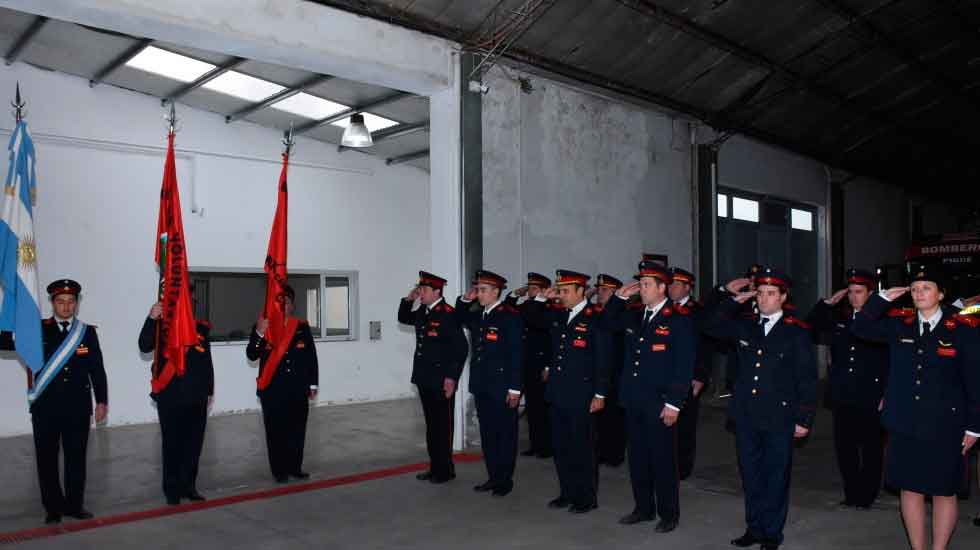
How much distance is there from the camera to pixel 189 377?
618 centimetres

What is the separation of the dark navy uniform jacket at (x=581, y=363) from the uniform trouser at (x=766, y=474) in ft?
3.50

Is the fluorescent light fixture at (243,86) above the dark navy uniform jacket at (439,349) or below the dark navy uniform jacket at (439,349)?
above

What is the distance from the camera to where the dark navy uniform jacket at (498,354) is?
645 cm

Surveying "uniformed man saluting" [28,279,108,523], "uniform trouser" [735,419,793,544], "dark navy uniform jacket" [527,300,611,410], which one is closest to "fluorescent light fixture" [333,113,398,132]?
"uniformed man saluting" [28,279,108,523]

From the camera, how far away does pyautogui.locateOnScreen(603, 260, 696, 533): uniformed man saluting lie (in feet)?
17.4

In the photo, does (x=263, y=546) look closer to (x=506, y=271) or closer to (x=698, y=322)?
Answer: (x=698, y=322)

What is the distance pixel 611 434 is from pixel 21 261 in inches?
189

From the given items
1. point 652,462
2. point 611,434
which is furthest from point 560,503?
point 611,434

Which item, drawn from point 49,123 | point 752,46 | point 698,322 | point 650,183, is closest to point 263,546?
point 698,322

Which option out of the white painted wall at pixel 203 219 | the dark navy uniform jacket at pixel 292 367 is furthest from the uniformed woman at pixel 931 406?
the white painted wall at pixel 203 219

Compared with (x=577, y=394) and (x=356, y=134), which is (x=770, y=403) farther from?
(x=356, y=134)

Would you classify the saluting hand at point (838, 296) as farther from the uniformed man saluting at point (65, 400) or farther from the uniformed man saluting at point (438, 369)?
the uniformed man saluting at point (65, 400)

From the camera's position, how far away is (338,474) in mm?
7309

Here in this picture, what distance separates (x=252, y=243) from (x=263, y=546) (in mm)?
6803
